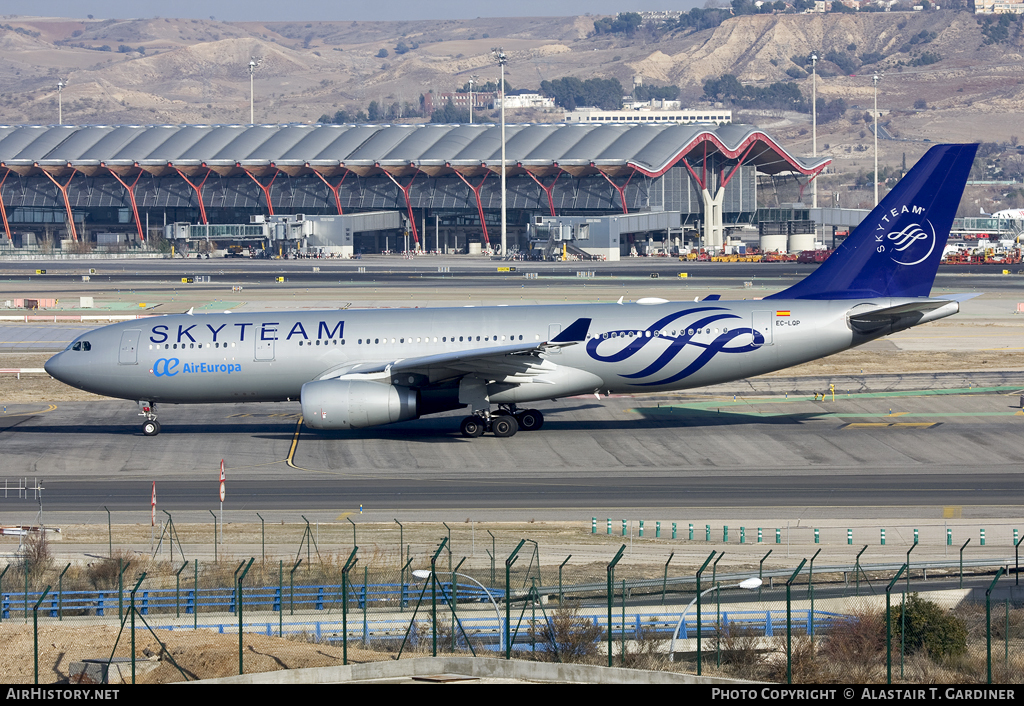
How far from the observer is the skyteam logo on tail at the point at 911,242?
4384 cm

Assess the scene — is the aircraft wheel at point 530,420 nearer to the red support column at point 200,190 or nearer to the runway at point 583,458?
the runway at point 583,458

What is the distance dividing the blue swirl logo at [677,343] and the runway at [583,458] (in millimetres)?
3058

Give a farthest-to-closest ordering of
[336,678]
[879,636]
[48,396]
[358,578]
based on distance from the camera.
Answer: [48,396]
[358,578]
[879,636]
[336,678]

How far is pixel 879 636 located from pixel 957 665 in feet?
4.98

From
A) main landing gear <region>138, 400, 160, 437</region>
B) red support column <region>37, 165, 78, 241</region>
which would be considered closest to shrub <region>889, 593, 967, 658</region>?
main landing gear <region>138, 400, 160, 437</region>

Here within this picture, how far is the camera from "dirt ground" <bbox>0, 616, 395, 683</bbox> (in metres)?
21.2

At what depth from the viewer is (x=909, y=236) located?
43.9m

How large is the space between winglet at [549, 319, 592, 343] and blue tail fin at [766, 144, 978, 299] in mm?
9692

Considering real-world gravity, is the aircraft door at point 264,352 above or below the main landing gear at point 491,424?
above

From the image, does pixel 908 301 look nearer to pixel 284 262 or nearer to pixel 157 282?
pixel 157 282

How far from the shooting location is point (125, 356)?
1774 inches

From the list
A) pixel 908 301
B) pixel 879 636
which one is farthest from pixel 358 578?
pixel 908 301

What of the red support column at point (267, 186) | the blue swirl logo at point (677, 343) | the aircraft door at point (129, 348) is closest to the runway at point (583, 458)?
the blue swirl logo at point (677, 343)
